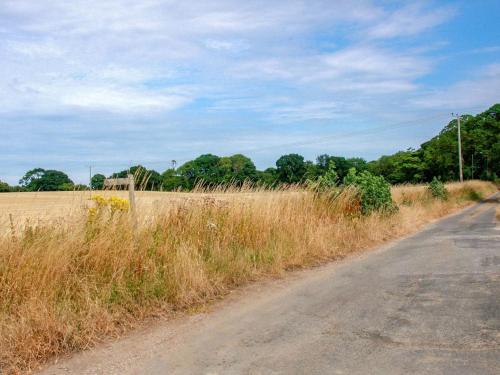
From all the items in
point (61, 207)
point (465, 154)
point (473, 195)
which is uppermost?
point (465, 154)

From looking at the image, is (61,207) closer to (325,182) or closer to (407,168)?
(325,182)

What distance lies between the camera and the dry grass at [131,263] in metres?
5.29

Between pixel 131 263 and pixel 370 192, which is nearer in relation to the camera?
pixel 131 263

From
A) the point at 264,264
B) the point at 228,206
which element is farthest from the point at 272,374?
the point at 228,206

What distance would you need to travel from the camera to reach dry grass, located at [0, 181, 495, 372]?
5289 millimetres

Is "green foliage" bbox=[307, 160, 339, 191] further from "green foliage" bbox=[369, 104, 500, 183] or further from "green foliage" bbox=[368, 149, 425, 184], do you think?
"green foliage" bbox=[368, 149, 425, 184]

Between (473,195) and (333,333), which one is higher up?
(333,333)

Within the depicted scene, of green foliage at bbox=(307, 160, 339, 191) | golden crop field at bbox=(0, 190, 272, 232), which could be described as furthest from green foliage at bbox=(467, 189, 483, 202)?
golden crop field at bbox=(0, 190, 272, 232)

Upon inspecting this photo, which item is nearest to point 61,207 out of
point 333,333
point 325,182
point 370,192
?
point 333,333

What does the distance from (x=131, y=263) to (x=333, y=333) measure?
302cm

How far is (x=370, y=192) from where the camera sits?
1639 centimetres

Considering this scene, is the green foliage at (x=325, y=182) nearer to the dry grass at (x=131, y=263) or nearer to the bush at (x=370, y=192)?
the bush at (x=370, y=192)

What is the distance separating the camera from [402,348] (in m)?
4.91

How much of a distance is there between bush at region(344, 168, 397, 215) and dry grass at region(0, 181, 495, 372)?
463cm
